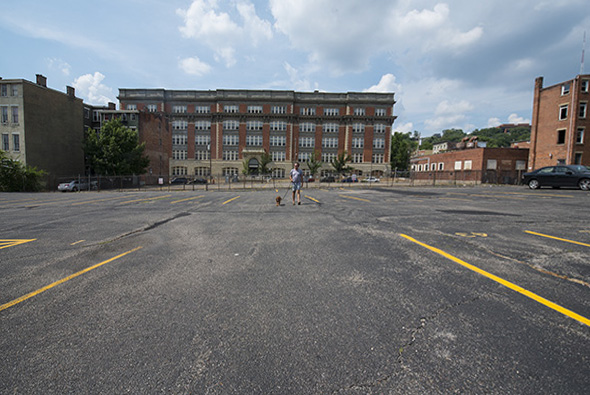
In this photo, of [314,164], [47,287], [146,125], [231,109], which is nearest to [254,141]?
[231,109]

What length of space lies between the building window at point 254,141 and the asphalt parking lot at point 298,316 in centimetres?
6128

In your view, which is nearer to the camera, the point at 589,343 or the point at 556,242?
the point at 589,343

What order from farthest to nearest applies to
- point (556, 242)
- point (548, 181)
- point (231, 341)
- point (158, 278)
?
point (548, 181) < point (556, 242) < point (158, 278) < point (231, 341)

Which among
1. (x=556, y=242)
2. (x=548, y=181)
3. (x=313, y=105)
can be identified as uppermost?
(x=313, y=105)

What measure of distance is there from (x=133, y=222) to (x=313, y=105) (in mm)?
64083

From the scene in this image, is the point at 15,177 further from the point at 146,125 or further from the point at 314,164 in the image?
the point at 314,164

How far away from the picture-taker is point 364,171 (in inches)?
2562

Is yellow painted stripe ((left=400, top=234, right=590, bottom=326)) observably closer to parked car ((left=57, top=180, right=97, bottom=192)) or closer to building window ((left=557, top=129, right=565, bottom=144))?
parked car ((left=57, top=180, right=97, bottom=192))

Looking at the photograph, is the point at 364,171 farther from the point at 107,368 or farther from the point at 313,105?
the point at 107,368

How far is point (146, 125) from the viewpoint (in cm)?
5169

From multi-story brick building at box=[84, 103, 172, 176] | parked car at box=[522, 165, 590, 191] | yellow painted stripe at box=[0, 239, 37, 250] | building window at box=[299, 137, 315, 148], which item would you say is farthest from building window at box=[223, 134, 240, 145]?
yellow painted stripe at box=[0, 239, 37, 250]

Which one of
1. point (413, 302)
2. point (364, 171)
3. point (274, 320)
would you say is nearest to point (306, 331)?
point (274, 320)

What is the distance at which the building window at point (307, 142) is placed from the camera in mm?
66062

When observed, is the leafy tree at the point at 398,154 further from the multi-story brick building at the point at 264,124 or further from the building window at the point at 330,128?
the building window at the point at 330,128
